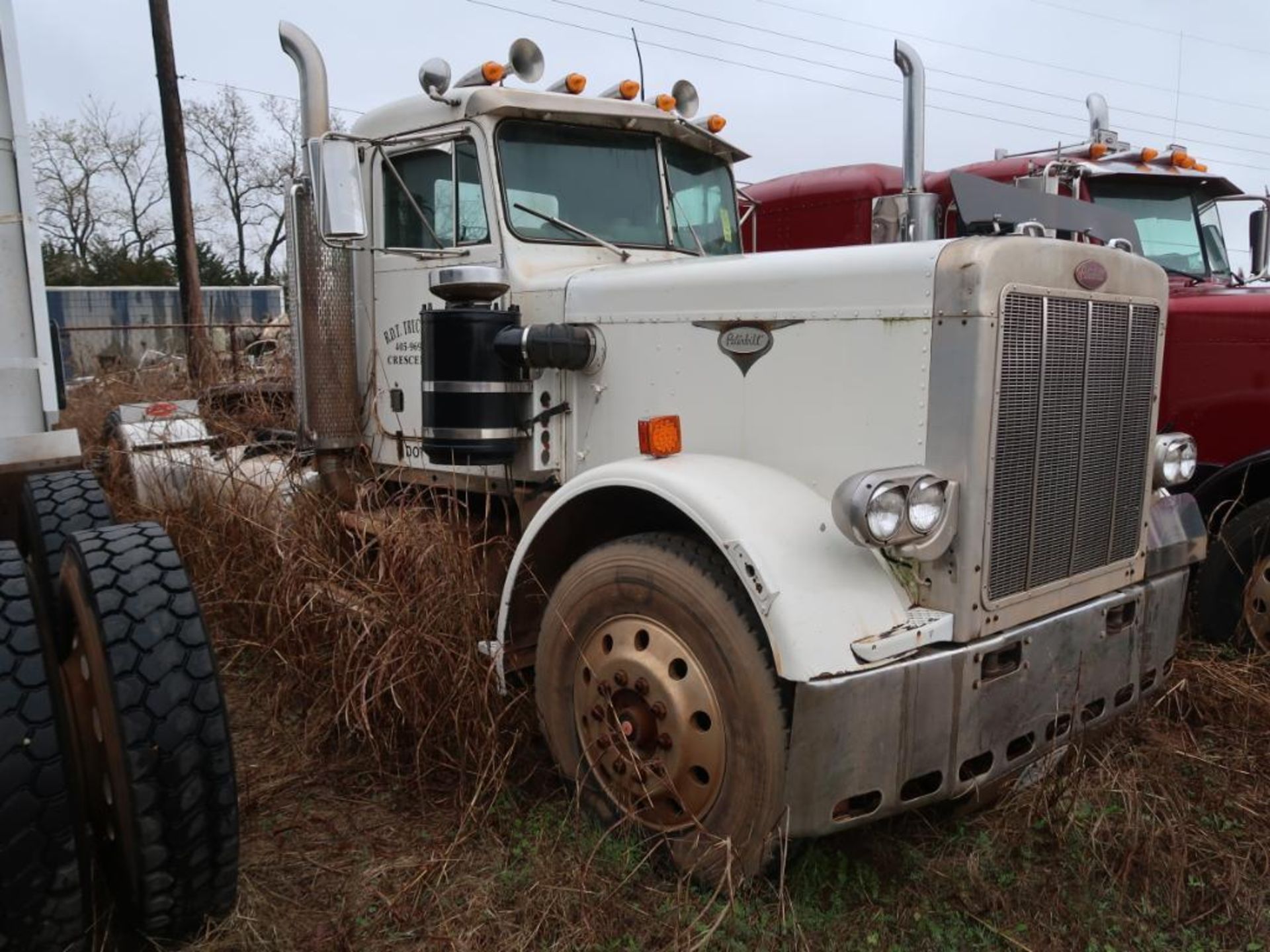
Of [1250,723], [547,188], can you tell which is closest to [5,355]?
[547,188]

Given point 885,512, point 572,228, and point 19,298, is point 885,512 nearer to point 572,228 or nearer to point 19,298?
point 572,228

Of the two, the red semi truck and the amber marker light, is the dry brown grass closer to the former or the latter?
the red semi truck

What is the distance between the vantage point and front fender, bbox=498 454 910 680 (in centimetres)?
240

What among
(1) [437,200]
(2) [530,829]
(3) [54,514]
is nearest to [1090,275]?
(2) [530,829]

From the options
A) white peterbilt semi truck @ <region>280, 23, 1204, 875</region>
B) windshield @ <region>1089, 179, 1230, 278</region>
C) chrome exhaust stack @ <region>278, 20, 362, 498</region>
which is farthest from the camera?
windshield @ <region>1089, 179, 1230, 278</region>

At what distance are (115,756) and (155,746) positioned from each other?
12 cm

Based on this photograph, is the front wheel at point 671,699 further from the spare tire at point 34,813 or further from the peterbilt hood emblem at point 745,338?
the spare tire at point 34,813

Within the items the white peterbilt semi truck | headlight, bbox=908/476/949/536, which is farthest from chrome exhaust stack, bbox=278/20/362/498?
headlight, bbox=908/476/949/536

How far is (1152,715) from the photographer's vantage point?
3777 millimetres

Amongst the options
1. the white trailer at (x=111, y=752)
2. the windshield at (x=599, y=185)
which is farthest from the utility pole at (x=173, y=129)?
the white trailer at (x=111, y=752)

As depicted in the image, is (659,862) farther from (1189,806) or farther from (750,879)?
(1189,806)

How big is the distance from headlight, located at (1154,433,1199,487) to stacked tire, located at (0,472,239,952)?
117 inches

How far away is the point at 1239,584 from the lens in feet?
14.5

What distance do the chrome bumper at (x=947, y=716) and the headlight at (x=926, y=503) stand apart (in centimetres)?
33
